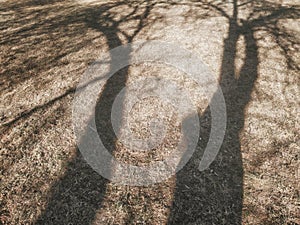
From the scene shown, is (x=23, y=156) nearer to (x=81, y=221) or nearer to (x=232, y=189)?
(x=81, y=221)

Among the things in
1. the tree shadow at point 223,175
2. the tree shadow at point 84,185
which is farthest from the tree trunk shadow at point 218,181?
the tree shadow at point 84,185

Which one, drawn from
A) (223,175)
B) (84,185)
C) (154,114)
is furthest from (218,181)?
(84,185)

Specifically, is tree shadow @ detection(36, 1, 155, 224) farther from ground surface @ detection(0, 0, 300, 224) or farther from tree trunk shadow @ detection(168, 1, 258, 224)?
tree trunk shadow @ detection(168, 1, 258, 224)

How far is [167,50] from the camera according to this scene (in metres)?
6.98

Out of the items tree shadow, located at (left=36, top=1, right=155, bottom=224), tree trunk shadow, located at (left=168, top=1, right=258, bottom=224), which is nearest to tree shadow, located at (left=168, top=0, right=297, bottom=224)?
tree trunk shadow, located at (left=168, top=1, right=258, bottom=224)

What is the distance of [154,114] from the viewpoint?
5.21m

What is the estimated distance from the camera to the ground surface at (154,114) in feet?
12.4

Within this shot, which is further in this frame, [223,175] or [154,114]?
[154,114]

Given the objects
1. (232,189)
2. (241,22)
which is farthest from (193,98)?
(241,22)

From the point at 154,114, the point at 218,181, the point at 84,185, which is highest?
the point at 154,114

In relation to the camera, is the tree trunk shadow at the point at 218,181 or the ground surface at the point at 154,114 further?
the ground surface at the point at 154,114

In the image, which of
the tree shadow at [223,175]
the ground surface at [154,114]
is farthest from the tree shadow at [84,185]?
the tree shadow at [223,175]

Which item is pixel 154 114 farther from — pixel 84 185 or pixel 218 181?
pixel 84 185

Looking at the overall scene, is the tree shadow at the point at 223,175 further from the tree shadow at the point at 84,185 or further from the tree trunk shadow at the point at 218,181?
the tree shadow at the point at 84,185
